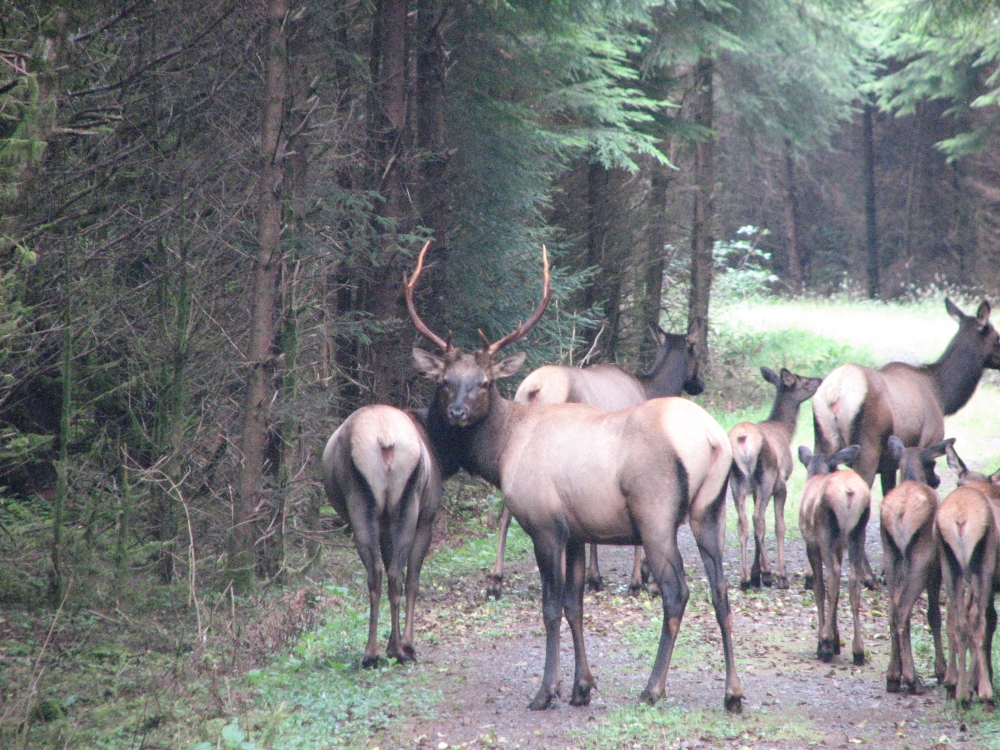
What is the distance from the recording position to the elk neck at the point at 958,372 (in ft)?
41.8

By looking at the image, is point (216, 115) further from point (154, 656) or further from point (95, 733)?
point (95, 733)

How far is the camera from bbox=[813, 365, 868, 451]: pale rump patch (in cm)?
1168

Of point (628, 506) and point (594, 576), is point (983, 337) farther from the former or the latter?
point (628, 506)

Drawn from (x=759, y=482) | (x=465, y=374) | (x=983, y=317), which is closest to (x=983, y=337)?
(x=983, y=317)

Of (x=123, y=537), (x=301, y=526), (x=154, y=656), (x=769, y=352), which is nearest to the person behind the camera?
(x=154, y=656)

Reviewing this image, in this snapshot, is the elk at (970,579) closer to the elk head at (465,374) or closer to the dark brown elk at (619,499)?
the dark brown elk at (619,499)

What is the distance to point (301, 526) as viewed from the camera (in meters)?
12.0

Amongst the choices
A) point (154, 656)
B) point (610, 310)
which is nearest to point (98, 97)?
point (154, 656)

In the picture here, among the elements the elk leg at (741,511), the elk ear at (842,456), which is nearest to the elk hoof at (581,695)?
the elk ear at (842,456)

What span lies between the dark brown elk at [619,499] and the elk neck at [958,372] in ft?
21.5

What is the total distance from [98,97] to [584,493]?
5.18 meters

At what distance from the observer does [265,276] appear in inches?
363

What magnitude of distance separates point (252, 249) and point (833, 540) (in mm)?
5907

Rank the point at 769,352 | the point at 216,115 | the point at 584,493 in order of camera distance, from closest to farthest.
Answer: the point at 584,493 < the point at 216,115 < the point at 769,352
